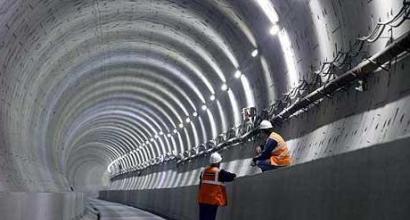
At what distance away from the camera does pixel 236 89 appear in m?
24.5

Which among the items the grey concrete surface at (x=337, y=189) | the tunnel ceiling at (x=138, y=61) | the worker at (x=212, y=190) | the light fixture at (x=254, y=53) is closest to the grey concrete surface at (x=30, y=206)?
the tunnel ceiling at (x=138, y=61)

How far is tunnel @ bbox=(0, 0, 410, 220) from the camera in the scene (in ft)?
27.2

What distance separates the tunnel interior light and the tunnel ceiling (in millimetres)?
36

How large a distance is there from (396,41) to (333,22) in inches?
145

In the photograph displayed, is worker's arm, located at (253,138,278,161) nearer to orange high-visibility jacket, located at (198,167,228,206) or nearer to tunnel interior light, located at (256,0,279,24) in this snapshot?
orange high-visibility jacket, located at (198,167,228,206)

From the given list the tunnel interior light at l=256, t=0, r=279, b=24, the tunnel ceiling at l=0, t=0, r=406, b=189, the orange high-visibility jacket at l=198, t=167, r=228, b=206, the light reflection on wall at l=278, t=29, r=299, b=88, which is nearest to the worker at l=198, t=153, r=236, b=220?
the orange high-visibility jacket at l=198, t=167, r=228, b=206

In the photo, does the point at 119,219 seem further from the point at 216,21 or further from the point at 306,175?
the point at 306,175

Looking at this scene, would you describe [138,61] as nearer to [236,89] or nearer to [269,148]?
[236,89]

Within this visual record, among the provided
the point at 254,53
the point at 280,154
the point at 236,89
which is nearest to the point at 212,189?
the point at 280,154

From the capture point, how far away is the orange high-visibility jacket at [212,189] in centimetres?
1280

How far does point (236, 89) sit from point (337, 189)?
17.4 metres

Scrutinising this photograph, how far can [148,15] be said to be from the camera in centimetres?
2342

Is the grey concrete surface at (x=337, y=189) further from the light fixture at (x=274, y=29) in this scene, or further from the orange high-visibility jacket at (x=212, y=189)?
the light fixture at (x=274, y=29)

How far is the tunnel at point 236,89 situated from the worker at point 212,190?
318mm
